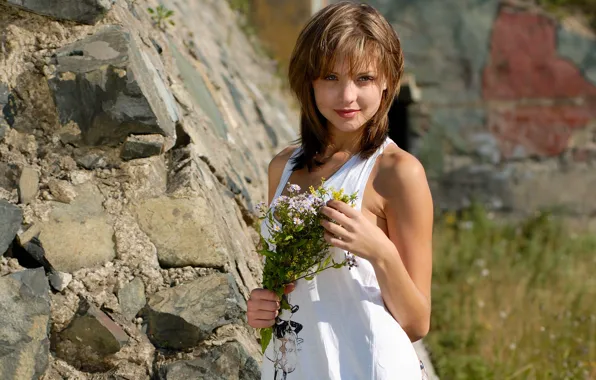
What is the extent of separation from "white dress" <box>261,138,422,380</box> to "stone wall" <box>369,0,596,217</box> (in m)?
5.31

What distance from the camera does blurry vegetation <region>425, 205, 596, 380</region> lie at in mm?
4223

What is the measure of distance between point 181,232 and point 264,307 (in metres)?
0.57

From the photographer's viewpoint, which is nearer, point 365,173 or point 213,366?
point 365,173

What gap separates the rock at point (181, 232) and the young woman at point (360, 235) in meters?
0.42

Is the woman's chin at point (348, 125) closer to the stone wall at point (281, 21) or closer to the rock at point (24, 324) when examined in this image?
the rock at point (24, 324)

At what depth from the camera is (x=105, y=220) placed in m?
2.36

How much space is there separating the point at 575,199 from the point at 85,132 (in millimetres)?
5548

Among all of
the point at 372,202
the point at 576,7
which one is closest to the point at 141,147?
the point at 372,202

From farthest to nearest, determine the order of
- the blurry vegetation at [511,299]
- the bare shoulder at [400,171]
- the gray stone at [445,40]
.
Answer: the gray stone at [445,40] < the blurry vegetation at [511,299] < the bare shoulder at [400,171]

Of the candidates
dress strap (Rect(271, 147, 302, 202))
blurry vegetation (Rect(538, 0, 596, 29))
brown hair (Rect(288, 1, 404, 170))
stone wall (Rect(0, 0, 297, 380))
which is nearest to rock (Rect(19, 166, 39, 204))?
stone wall (Rect(0, 0, 297, 380))

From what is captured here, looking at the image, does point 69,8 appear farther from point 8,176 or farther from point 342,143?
point 342,143

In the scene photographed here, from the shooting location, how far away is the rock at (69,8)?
2.48 m

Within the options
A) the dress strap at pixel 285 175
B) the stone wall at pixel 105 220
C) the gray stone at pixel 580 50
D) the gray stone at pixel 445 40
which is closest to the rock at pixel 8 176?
the stone wall at pixel 105 220

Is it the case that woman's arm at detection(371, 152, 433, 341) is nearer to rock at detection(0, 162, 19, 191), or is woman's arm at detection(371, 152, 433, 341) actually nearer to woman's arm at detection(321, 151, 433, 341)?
woman's arm at detection(321, 151, 433, 341)
